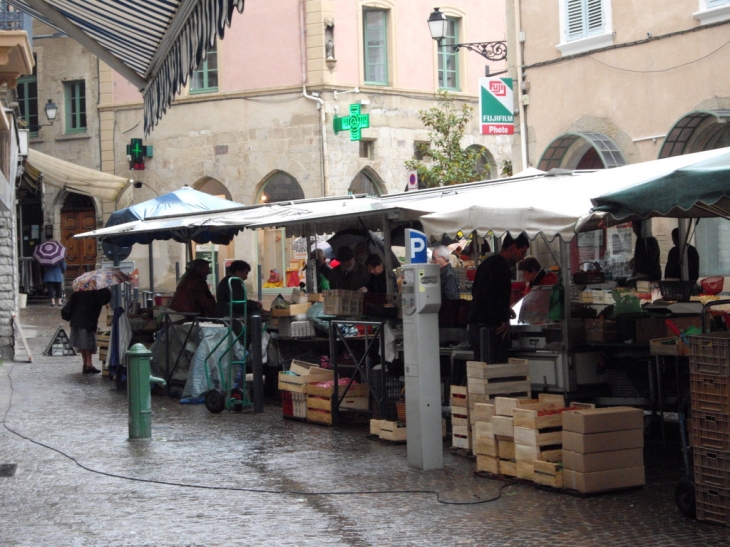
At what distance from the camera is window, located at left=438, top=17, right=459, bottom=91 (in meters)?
34.9

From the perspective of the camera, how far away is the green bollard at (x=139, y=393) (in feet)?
35.9

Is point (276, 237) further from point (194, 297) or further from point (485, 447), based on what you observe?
point (485, 447)

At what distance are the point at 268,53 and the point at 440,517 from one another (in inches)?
1064

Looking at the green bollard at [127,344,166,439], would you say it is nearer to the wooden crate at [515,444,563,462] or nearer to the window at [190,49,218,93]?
the wooden crate at [515,444,563,462]

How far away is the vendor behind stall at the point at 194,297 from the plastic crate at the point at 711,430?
361 inches

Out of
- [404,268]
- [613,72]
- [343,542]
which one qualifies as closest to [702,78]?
[613,72]

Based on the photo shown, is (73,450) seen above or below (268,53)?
below

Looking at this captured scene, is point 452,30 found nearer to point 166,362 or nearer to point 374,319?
point 166,362

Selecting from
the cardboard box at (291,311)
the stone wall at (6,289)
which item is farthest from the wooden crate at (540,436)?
the stone wall at (6,289)

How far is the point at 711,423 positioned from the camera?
7141 millimetres

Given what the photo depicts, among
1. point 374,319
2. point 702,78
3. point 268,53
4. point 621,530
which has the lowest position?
point 621,530

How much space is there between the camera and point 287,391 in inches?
483

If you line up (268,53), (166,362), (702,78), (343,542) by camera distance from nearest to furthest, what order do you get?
(343,542) < (166,362) < (702,78) < (268,53)

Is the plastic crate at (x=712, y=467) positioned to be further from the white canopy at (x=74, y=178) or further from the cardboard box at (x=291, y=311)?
the white canopy at (x=74, y=178)
